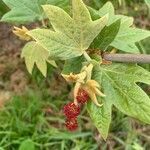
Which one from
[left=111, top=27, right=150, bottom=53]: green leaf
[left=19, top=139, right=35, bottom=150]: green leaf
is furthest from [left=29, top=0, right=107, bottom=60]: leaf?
[left=19, top=139, right=35, bottom=150]: green leaf

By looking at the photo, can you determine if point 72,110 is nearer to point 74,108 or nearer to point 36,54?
point 74,108

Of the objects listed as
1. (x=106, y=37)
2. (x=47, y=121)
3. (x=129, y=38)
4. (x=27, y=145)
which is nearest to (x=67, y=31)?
(x=106, y=37)

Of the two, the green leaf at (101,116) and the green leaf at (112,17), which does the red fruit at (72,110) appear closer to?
the green leaf at (101,116)

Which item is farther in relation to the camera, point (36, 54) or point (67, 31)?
point (36, 54)

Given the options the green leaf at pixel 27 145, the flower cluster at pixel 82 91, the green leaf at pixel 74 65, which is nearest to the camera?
the flower cluster at pixel 82 91

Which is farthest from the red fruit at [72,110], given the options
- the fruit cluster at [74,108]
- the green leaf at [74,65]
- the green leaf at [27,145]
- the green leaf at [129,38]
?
the green leaf at [27,145]

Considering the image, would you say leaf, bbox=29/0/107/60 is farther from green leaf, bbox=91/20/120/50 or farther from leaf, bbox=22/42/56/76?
leaf, bbox=22/42/56/76

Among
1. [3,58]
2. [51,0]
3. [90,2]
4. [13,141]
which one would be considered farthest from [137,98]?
[3,58]
